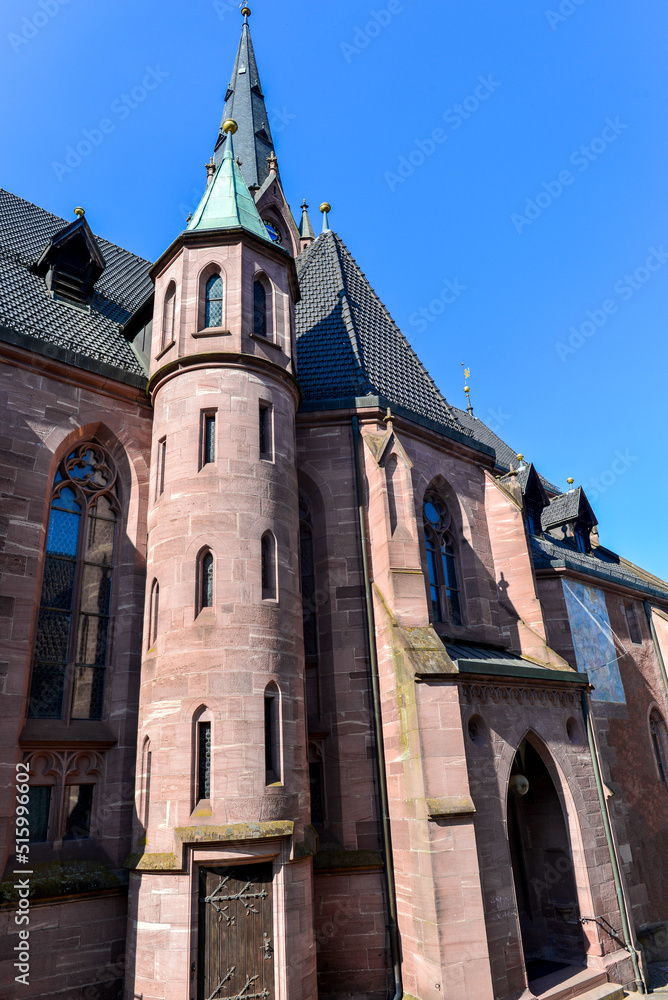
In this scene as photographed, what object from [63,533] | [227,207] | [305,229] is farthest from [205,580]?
[305,229]

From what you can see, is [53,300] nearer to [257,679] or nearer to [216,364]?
[216,364]

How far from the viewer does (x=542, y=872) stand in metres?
13.0

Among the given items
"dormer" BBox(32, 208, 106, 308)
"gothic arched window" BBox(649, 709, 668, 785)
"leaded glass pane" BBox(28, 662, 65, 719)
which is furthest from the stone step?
"dormer" BBox(32, 208, 106, 308)

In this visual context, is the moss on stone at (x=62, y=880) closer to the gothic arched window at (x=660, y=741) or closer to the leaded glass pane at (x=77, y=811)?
the leaded glass pane at (x=77, y=811)

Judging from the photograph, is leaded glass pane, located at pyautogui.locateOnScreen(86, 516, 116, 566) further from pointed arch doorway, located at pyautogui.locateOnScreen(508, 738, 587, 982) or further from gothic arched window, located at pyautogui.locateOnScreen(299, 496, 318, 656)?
pointed arch doorway, located at pyautogui.locateOnScreen(508, 738, 587, 982)

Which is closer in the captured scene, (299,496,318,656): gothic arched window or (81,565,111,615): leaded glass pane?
(81,565,111,615): leaded glass pane

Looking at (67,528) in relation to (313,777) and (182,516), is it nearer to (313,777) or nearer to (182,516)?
(182,516)

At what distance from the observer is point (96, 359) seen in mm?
12242

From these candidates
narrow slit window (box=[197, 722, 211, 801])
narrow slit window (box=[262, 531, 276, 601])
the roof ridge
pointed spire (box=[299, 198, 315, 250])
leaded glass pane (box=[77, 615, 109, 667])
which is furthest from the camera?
pointed spire (box=[299, 198, 315, 250])

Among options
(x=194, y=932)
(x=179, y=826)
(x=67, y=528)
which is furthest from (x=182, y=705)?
(x=67, y=528)

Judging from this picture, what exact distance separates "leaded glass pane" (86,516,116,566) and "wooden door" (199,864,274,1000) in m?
5.15

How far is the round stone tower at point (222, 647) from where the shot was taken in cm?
888

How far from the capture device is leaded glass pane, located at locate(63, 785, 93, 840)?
9.81 metres

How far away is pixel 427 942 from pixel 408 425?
9.12m
